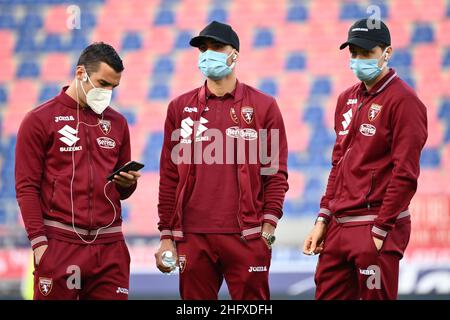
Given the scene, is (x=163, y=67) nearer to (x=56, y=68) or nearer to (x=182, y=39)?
(x=182, y=39)

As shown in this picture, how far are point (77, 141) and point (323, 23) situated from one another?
229 inches

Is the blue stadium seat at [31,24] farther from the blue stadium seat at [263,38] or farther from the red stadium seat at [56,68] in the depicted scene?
the blue stadium seat at [263,38]

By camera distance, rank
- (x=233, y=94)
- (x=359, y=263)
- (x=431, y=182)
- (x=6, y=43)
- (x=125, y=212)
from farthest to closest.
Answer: (x=6, y=43), (x=125, y=212), (x=431, y=182), (x=233, y=94), (x=359, y=263)

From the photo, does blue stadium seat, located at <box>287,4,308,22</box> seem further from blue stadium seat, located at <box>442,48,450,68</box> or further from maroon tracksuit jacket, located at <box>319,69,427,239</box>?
maroon tracksuit jacket, located at <box>319,69,427,239</box>

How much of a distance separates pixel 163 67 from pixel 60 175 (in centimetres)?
564

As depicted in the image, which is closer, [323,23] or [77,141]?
[77,141]

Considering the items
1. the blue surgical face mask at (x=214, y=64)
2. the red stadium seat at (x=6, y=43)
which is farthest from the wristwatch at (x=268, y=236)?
the red stadium seat at (x=6, y=43)

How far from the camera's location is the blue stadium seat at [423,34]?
9680 mm

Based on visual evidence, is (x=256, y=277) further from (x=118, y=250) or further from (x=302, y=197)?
(x=302, y=197)

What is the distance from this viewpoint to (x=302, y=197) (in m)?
9.22

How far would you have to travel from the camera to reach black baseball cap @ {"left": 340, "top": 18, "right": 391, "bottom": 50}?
14.5 feet

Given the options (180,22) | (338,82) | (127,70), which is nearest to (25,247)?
(127,70)

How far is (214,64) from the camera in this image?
15.0 ft

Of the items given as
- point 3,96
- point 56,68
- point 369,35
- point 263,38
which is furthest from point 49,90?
point 369,35
